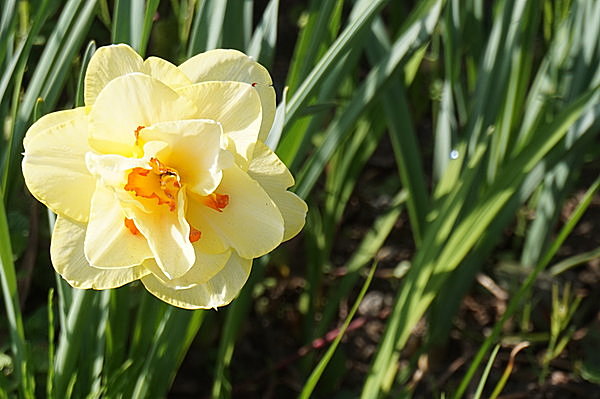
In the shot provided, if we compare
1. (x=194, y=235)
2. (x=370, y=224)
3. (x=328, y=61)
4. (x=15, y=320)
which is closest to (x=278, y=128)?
(x=328, y=61)

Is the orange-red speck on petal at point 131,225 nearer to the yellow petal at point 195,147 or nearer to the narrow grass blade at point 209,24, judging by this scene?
the yellow petal at point 195,147

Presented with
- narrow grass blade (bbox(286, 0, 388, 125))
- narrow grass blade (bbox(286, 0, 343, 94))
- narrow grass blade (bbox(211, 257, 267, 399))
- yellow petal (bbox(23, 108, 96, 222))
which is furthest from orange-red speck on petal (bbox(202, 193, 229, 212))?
narrow grass blade (bbox(211, 257, 267, 399))

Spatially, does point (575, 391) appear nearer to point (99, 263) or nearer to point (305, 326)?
point (305, 326)

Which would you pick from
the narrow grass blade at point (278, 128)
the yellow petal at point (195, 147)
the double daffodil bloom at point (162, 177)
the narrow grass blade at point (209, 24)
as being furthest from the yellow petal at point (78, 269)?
the narrow grass blade at point (209, 24)

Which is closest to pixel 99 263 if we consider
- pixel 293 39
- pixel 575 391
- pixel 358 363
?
pixel 358 363

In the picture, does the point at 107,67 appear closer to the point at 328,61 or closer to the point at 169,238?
the point at 169,238

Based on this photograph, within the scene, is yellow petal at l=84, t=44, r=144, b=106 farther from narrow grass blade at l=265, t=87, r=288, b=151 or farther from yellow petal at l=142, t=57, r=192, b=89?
narrow grass blade at l=265, t=87, r=288, b=151
